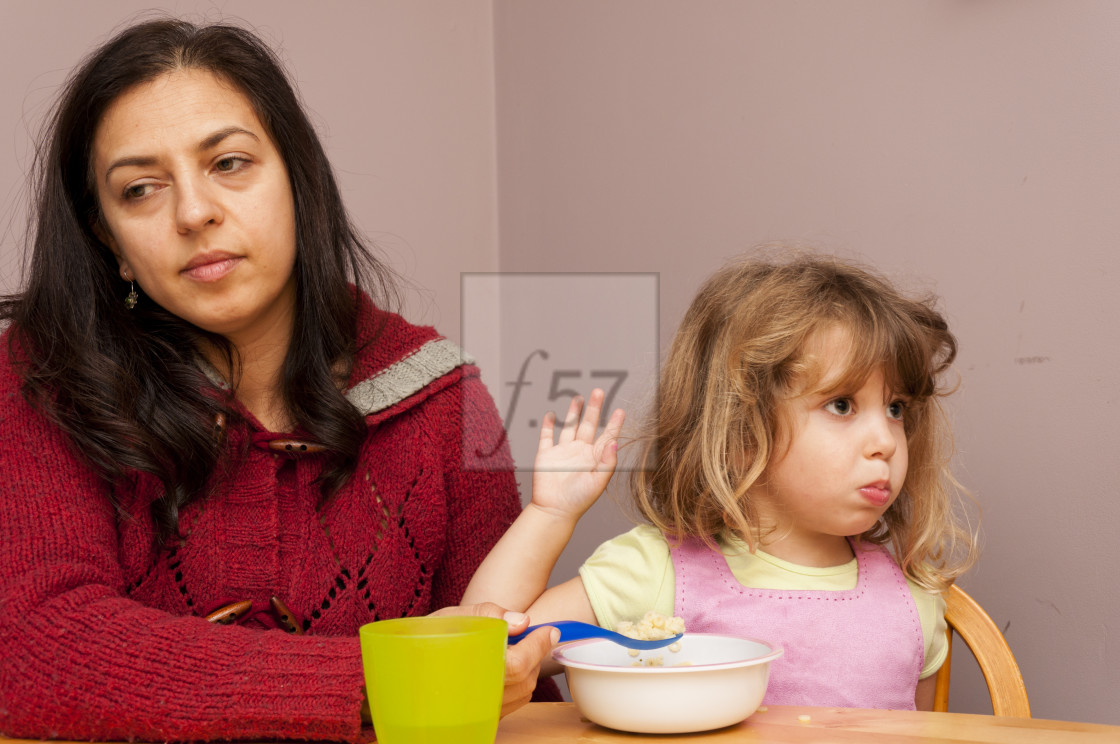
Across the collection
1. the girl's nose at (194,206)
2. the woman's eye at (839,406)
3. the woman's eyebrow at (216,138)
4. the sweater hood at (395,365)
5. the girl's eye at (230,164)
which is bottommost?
the woman's eye at (839,406)

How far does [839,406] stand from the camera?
109 cm

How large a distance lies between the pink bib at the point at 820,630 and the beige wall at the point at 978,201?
285 millimetres

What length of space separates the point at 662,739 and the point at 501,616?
0.57ft

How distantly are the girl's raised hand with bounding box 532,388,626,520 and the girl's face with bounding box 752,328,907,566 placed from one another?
0.19 meters

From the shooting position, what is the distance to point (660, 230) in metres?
1.83

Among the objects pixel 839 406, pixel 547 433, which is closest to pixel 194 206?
pixel 547 433

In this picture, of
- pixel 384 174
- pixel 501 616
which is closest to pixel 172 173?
pixel 501 616

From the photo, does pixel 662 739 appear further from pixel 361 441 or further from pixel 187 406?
pixel 187 406

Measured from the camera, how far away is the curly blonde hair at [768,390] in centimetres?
110

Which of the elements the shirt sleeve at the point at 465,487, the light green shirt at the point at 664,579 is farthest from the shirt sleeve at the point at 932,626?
the shirt sleeve at the point at 465,487

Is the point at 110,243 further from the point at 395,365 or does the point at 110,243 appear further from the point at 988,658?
the point at 988,658

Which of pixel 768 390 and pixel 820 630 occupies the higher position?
pixel 768 390

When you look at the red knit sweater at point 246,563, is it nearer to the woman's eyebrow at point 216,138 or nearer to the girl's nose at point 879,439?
the woman's eyebrow at point 216,138

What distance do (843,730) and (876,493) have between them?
36 cm
